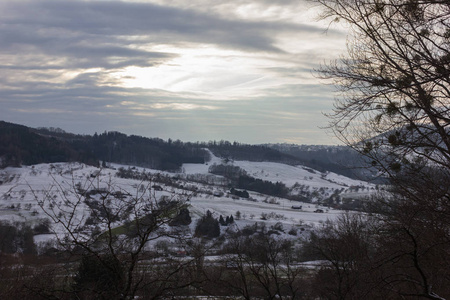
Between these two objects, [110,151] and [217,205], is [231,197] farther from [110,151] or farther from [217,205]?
[110,151]

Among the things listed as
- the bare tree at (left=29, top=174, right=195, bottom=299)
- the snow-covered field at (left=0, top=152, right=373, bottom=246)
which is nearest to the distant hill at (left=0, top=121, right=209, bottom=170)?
the snow-covered field at (left=0, top=152, right=373, bottom=246)

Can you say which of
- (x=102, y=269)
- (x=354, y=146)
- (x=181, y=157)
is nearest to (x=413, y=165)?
(x=354, y=146)

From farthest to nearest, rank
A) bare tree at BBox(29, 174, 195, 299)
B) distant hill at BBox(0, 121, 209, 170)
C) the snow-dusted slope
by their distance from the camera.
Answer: distant hill at BBox(0, 121, 209, 170) → the snow-dusted slope → bare tree at BBox(29, 174, 195, 299)

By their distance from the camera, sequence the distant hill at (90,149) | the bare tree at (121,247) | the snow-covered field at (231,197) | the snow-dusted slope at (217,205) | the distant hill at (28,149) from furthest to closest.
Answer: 1. the distant hill at (90,149)
2. the distant hill at (28,149)
3. the snow-dusted slope at (217,205)
4. the snow-covered field at (231,197)
5. the bare tree at (121,247)

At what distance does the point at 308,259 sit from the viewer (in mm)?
29984

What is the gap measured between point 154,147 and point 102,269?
579 ft

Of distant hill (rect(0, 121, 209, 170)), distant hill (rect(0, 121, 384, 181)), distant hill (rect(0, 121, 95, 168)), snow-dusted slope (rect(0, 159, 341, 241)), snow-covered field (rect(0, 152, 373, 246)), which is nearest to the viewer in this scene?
snow-covered field (rect(0, 152, 373, 246))

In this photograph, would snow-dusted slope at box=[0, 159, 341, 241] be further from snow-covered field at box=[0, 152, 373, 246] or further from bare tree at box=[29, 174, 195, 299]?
bare tree at box=[29, 174, 195, 299]

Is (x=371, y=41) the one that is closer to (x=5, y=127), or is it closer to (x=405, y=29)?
(x=405, y=29)

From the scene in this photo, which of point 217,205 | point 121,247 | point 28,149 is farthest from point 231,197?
point 121,247

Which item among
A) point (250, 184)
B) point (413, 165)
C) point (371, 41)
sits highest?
point (371, 41)

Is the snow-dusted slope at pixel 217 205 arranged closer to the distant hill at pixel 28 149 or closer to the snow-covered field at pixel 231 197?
the snow-covered field at pixel 231 197

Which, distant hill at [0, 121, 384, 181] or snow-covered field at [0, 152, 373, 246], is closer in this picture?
snow-covered field at [0, 152, 373, 246]

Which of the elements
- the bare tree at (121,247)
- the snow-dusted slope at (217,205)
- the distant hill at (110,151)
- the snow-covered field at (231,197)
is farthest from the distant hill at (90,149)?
the bare tree at (121,247)
